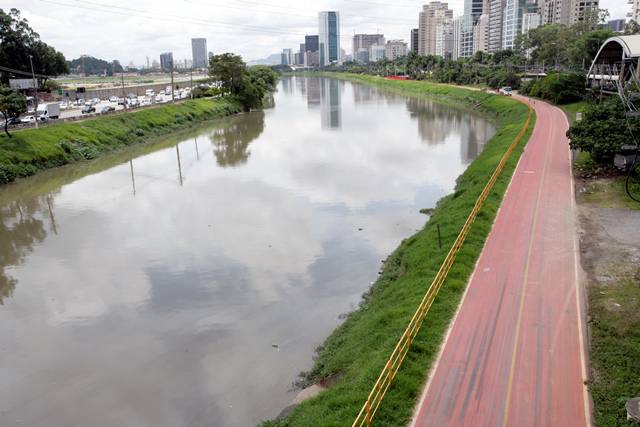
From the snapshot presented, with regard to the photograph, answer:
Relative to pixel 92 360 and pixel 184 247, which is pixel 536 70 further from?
pixel 92 360

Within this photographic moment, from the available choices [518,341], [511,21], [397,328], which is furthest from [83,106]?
[511,21]

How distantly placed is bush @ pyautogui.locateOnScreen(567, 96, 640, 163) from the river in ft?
25.4

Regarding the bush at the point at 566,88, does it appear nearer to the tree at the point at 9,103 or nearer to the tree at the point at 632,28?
the tree at the point at 632,28

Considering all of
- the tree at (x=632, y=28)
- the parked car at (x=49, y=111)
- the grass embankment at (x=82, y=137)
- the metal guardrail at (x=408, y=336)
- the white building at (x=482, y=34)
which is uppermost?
the white building at (x=482, y=34)

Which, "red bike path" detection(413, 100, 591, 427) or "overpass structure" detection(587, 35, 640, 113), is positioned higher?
"overpass structure" detection(587, 35, 640, 113)

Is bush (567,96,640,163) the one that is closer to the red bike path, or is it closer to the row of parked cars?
the red bike path

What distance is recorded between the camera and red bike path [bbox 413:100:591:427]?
10.4 meters

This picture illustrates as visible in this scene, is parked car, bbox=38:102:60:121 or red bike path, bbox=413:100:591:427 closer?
red bike path, bbox=413:100:591:427

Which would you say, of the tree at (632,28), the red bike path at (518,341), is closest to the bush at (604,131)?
the red bike path at (518,341)

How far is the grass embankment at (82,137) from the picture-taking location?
1503 inches

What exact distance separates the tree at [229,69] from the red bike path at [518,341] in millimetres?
60925

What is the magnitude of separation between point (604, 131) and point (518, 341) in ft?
65.1

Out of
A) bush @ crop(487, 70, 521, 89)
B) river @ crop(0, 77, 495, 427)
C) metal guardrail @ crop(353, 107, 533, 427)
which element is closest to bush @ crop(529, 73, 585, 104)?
bush @ crop(487, 70, 521, 89)

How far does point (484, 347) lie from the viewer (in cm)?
1256
